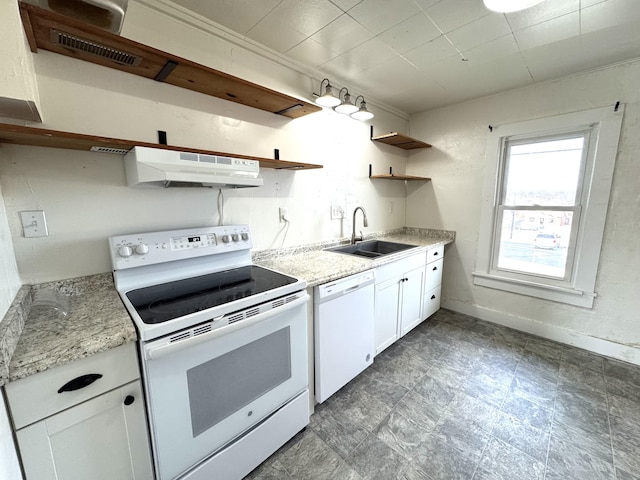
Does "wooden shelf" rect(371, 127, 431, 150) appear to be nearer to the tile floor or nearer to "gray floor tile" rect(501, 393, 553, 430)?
the tile floor

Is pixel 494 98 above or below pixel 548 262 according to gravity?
above

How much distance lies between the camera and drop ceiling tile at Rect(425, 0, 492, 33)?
1.40 metres

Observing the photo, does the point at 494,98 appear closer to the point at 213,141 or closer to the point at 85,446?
the point at 213,141

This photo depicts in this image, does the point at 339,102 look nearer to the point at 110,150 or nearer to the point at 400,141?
the point at 400,141

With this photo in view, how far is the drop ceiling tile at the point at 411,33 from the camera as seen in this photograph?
5.07ft

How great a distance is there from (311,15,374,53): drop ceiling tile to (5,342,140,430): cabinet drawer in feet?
6.37

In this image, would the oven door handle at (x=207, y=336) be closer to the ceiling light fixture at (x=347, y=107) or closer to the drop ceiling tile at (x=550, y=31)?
the ceiling light fixture at (x=347, y=107)

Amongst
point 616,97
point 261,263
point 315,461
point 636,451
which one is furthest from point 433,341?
point 616,97

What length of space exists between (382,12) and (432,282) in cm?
236

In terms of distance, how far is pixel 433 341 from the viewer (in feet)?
8.15

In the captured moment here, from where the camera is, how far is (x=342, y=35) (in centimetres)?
166

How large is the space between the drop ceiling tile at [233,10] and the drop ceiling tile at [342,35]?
0.36 meters

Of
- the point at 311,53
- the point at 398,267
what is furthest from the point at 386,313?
the point at 311,53

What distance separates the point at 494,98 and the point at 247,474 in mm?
3610
